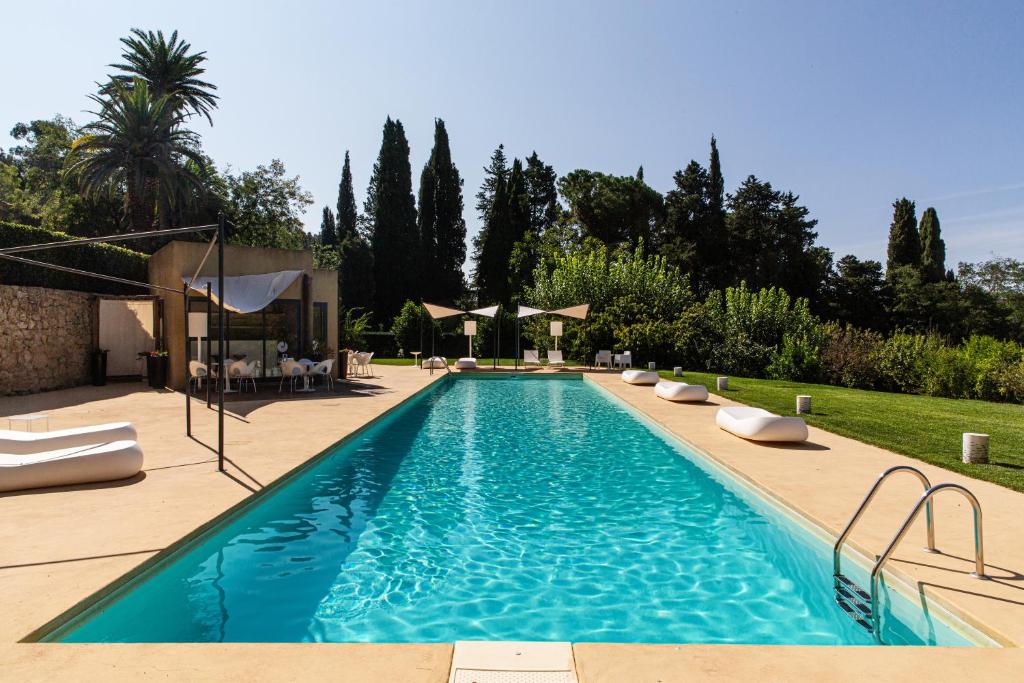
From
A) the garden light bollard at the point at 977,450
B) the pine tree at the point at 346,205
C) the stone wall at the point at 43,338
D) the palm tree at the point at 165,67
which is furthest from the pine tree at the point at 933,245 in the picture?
the stone wall at the point at 43,338

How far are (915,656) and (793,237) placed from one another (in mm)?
42045

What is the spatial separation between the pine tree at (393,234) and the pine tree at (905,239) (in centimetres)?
3304

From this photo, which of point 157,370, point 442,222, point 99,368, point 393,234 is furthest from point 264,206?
point 157,370

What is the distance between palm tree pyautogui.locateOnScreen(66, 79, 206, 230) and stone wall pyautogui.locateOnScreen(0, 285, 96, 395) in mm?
11165

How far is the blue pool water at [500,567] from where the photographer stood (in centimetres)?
329

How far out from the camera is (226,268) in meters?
13.5

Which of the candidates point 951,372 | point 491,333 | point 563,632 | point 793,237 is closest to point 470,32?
point 563,632

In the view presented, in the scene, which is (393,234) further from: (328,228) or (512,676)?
(512,676)

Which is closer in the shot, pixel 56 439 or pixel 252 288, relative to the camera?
pixel 56 439

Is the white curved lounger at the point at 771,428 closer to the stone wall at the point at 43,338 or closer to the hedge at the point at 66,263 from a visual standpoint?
the stone wall at the point at 43,338

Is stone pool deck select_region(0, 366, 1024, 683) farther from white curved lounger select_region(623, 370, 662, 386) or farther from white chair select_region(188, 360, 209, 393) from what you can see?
white curved lounger select_region(623, 370, 662, 386)

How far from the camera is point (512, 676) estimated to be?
93.7 inches

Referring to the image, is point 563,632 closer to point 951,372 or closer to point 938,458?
point 938,458

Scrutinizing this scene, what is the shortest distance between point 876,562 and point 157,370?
47.3ft
